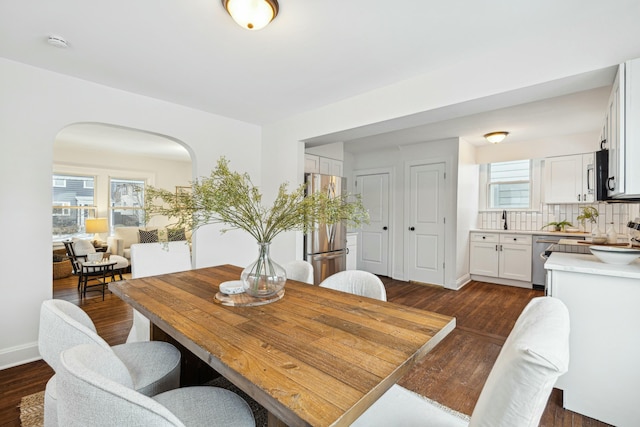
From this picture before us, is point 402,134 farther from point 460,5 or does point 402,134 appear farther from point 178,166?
point 178,166

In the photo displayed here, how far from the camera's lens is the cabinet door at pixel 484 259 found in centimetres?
488

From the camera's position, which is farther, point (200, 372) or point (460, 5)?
point (200, 372)

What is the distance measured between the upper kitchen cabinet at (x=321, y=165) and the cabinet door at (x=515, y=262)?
298 cm

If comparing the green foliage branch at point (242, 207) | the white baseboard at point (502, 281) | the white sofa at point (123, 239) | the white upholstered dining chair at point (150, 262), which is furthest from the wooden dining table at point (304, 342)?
the white sofa at point (123, 239)

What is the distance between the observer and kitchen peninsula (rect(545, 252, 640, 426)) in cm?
166

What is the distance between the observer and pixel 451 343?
2.73 metres

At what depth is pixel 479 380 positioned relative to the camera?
2145 millimetres

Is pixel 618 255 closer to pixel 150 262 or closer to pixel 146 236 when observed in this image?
pixel 150 262

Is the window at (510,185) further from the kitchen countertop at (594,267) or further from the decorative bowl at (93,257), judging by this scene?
the decorative bowl at (93,257)

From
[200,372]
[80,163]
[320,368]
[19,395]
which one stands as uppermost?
[80,163]

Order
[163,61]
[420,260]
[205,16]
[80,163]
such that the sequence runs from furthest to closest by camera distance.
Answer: [80,163]
[420,260]
[163,61]
[205,16]

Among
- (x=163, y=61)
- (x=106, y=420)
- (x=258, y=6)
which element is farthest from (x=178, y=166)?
(x=106, y=420)

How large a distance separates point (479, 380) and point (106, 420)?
236 cm

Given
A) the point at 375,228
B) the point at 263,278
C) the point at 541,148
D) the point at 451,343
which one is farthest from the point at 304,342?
the point at 541,148
